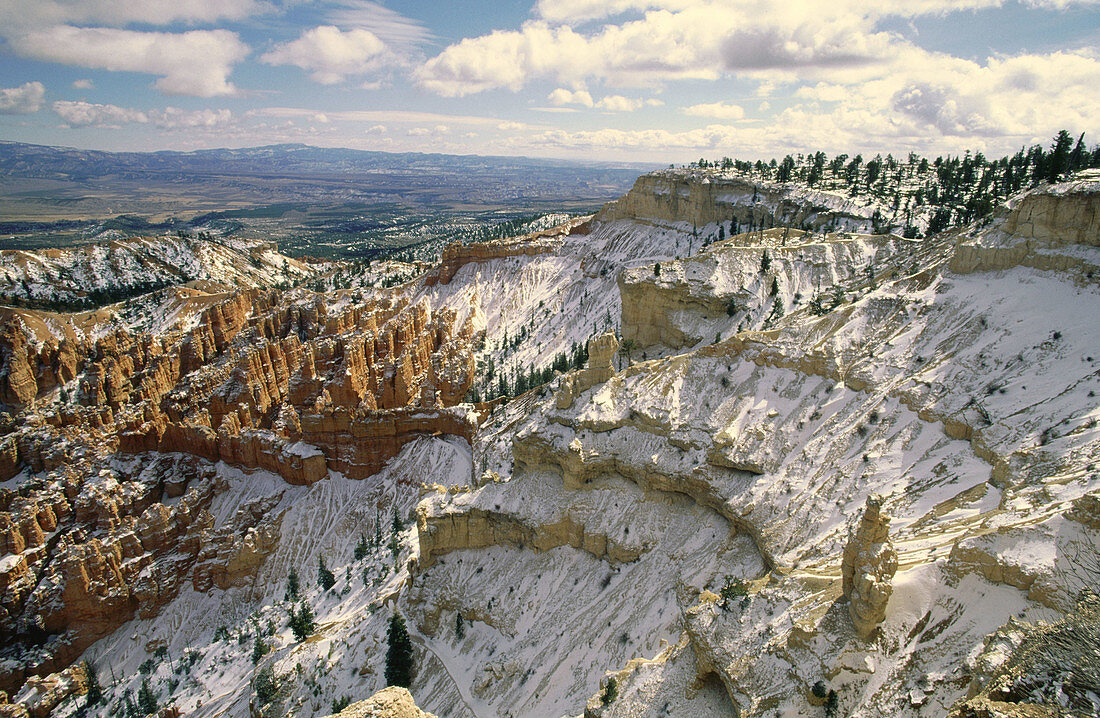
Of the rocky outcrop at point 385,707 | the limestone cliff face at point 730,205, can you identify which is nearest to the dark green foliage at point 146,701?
the rocky outcrop at point 385,707

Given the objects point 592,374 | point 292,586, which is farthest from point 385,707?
point 292,586

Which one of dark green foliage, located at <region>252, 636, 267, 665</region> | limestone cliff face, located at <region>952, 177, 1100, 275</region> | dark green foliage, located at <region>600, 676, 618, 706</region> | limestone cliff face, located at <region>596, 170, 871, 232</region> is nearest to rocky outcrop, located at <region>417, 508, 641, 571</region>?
dark green foliage, located at <region>600, 676, 618, 706</region>

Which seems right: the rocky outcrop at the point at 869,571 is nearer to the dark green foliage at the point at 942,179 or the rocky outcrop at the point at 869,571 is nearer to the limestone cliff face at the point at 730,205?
the dark green foliage at the point at 942,179

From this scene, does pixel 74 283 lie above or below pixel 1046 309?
below

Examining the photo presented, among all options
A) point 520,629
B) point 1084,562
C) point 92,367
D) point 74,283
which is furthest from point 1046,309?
point 74,283

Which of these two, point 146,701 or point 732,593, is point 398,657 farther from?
point 146,701

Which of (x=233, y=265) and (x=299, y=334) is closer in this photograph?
(x=299, y=334)

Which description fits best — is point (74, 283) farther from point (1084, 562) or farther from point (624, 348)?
point (1084, 562)
